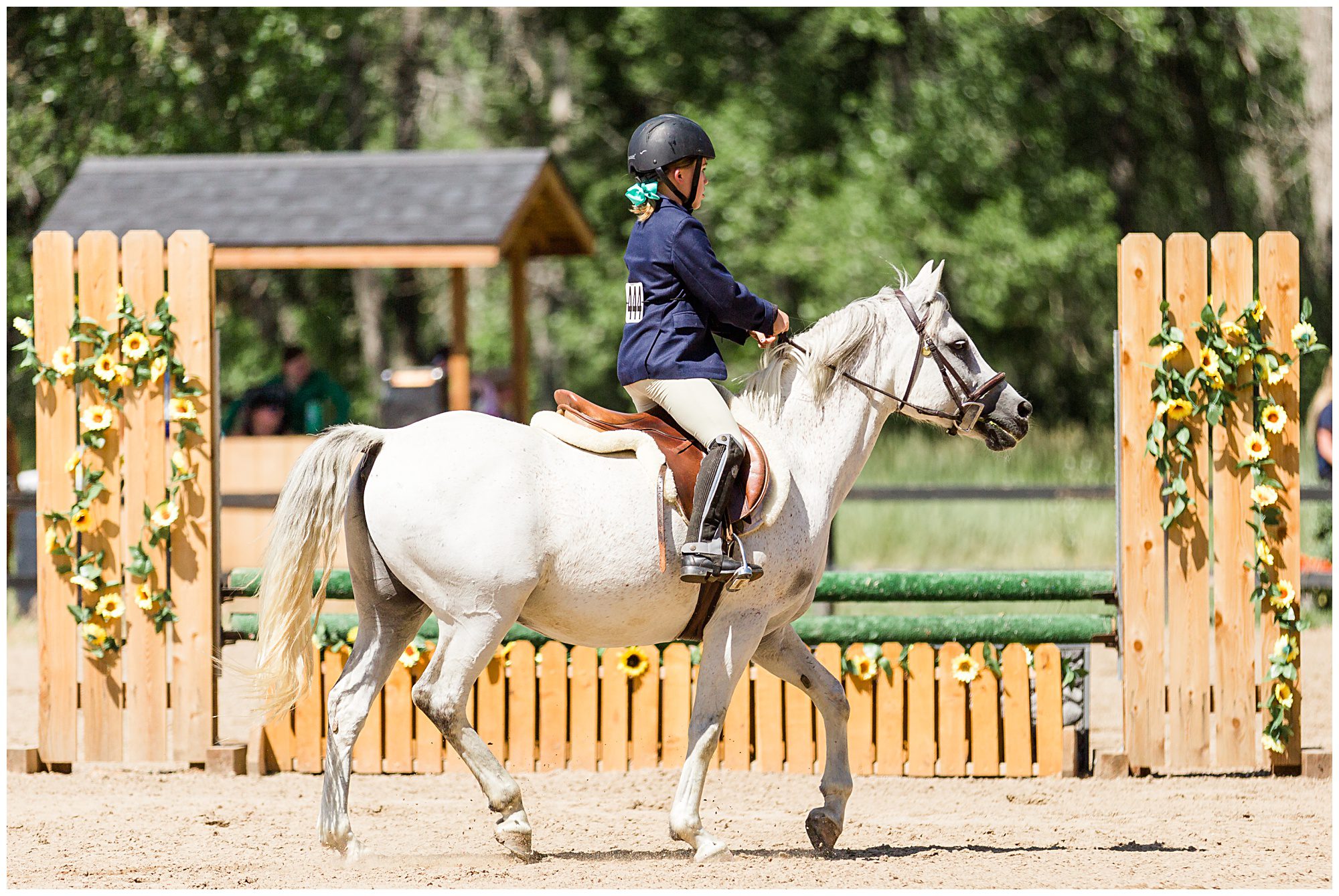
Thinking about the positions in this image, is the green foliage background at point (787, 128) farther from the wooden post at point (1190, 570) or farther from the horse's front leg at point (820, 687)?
the horse's front leg at point (820, 687)

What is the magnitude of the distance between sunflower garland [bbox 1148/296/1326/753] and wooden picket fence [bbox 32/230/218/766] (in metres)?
4.54

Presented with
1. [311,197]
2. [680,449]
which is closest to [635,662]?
[680,449]

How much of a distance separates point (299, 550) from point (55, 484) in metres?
2.49

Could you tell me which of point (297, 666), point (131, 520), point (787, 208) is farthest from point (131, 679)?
point (787, 208)

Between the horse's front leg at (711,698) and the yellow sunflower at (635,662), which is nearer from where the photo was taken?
the horse's front leg at (711,698)

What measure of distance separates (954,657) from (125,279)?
441 centimetres

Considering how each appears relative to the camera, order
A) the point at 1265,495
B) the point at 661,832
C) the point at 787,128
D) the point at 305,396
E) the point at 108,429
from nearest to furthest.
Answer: the point at 661,832 < the point at 1265,495 < the point at 108,429 < the point at 305,396 < the point at 787,128

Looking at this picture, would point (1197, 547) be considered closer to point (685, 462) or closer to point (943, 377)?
point (943, 377)

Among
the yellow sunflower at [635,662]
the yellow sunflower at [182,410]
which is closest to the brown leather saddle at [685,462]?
the yellow sunflower at [635,662]

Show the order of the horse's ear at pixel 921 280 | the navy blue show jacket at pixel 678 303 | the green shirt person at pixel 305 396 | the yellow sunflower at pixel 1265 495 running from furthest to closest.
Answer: the green shirt person at pixel 305 396 < the yellow sunflower at pixel 1265 495 < the horse's ear at pixel 921 280 < the navy blue show jacket at pixel 678 303

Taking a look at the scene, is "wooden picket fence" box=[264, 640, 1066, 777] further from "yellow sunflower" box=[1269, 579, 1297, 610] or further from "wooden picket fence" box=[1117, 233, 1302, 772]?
"yellow sunflower" box=[1269, 579, 1297, 610]

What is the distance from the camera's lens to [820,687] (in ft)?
18.3

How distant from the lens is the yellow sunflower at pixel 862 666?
281 inches

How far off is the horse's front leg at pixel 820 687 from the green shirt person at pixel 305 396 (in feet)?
26.3
